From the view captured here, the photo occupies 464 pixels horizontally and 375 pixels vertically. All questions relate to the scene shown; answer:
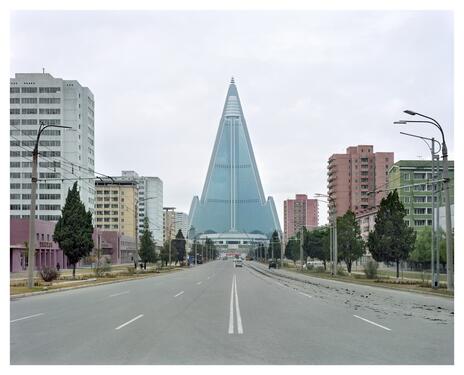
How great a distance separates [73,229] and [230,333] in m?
36.8

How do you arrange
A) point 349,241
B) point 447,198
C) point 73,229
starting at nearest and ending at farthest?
point 447,198 < point 73,229 < point 349,241

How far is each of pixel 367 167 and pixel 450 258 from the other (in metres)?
146

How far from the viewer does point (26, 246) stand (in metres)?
68.4

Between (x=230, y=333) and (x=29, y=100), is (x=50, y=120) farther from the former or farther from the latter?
→ (x=230, y=333)

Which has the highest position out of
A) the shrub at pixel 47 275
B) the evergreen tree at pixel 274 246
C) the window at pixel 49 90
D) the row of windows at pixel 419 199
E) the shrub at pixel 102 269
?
the window at pixel 49 90

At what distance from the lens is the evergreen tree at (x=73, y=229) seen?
4847 centimetres

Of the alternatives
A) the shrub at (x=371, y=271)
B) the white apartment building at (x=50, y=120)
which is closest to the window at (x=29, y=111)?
the white apartment building at (x=50, y=120)

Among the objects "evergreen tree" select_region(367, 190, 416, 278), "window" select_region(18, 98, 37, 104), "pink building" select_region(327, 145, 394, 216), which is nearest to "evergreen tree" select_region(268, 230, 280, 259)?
"pink building" select_region(327, 145, 394, 216)

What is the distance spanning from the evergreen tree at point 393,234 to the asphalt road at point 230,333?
78.5ft

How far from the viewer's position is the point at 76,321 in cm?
1730

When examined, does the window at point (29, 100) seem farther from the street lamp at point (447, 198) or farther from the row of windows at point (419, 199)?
the street lamp at point (447, 198)

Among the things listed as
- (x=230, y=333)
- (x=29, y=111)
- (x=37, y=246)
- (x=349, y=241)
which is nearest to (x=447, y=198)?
(x=230, y=333)

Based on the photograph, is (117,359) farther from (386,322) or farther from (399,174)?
(399,174)
